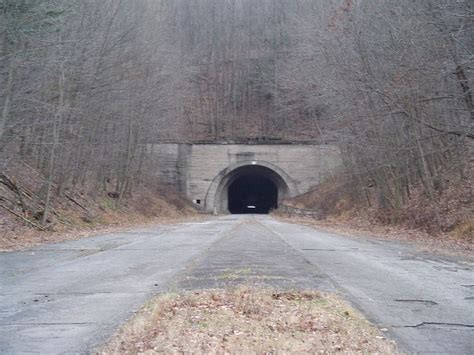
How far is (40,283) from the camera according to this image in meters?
8.95

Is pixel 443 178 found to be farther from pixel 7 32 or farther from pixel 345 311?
pixel 345 311

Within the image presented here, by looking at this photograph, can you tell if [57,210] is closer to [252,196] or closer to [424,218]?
[424,218]

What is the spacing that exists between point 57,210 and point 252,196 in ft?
156

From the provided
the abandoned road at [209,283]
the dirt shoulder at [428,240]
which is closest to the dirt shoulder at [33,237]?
the abandoned road at [209,283]

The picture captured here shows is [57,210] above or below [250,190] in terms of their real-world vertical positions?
below

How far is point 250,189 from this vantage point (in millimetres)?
68250

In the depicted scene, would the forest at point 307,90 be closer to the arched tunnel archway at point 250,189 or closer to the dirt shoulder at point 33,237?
the dirt shoulder at point 33,237

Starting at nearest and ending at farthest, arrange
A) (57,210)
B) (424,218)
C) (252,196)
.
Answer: (424,218)
(57,210)
(252,196)

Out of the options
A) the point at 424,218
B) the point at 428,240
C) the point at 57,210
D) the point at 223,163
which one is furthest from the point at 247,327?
the point at 223,163

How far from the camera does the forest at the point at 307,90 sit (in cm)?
1752

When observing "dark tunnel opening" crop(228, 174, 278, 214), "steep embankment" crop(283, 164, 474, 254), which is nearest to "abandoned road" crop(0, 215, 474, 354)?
"steep embankment" crop(283, 164, 474, 254)

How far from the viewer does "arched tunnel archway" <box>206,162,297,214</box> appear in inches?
2077

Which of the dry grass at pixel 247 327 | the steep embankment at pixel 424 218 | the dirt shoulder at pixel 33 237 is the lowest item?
the dirt shoulder at pixel 33 237

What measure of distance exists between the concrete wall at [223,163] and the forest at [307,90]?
297 inches
